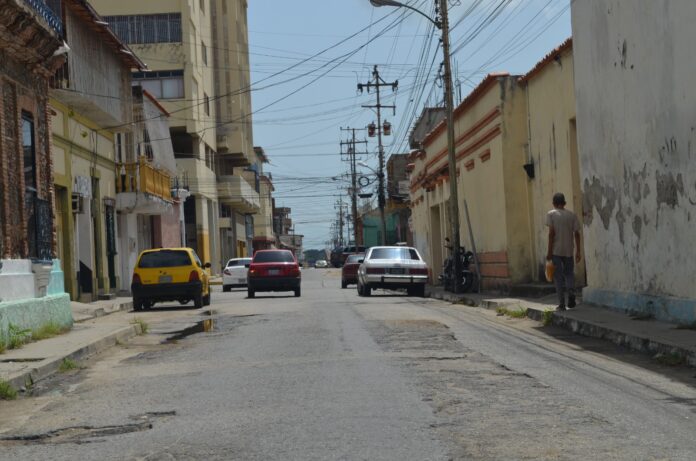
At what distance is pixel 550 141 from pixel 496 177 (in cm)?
427

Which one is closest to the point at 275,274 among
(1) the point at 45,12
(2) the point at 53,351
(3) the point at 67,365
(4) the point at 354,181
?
(1) the point at 45,12

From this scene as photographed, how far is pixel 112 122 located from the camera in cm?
3244

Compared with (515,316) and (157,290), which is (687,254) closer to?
(515,316)

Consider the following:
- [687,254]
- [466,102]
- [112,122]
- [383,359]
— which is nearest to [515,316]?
[687,254]

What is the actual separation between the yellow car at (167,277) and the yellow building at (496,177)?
8.17 meters

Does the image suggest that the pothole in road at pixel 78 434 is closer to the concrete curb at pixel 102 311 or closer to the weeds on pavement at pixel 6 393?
the weeds on pavement at pixel 6 393

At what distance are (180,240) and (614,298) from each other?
124 ft

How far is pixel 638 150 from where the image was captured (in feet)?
46.0

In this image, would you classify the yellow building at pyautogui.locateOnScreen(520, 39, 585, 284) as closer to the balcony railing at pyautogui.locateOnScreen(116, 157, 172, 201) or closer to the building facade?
the building facade

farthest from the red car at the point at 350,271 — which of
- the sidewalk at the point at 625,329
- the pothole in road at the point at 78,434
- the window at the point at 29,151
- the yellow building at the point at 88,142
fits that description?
the pothole in road at the point at 78,434

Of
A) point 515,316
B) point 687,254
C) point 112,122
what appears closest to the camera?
point 687,254

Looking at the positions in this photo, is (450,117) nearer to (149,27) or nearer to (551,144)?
(551,144)

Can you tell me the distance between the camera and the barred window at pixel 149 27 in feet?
177

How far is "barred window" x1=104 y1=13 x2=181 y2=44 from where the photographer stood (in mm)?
54000
